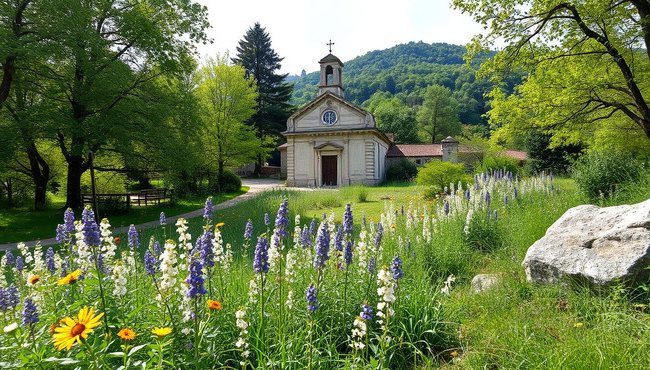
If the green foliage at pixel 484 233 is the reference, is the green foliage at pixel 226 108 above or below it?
above

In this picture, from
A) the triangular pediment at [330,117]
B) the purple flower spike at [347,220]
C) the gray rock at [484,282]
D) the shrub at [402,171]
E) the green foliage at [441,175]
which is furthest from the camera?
the shrub at [402,171]

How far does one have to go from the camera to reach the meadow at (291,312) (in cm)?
262

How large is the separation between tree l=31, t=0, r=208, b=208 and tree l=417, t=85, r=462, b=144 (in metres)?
46.9

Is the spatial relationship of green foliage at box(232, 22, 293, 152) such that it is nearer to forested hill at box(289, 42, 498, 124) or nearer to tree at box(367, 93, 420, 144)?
tree at box(367, 93, 420, 144)

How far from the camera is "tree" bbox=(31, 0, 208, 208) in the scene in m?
14.8

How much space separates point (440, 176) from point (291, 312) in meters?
16.1

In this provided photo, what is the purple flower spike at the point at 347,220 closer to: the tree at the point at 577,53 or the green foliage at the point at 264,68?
the tree at the point at 577,53

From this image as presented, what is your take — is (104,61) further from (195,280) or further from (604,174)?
(604,174)

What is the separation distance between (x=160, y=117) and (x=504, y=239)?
51.2 ft

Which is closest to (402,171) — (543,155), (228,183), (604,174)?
(543,155)

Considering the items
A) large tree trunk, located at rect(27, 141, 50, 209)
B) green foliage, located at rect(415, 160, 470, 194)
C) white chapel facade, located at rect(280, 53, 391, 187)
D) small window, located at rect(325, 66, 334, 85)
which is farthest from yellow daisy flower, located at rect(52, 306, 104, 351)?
small window, located at rect(325, 66, 334, 85)

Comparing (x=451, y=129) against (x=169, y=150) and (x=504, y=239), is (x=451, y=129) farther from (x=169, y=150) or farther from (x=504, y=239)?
(x=504, y=239)

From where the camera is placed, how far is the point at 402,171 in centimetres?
3856

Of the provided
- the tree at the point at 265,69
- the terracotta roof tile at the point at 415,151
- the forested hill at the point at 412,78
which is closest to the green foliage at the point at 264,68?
the tree at the point at 265,69
